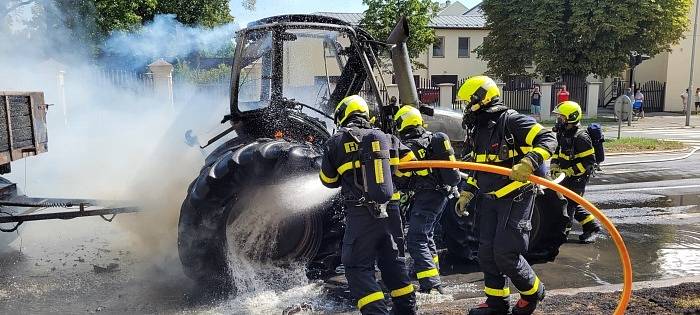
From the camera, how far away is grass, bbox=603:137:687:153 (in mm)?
15924

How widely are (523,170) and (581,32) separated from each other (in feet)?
87.2

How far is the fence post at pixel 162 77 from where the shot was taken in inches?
592

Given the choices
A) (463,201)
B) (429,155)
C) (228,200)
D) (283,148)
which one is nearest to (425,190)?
(429,155)

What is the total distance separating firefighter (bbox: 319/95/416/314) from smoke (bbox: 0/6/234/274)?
198 centimetres

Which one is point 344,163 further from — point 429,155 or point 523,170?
point 429,155

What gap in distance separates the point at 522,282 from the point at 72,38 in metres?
12.2

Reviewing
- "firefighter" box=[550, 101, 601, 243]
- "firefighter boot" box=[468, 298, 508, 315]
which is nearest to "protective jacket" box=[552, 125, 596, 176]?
"firefighter" box=[550, 101, 601, 243]

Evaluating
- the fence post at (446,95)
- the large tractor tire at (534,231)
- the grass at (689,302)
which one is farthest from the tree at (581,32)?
the grass at (689,302)

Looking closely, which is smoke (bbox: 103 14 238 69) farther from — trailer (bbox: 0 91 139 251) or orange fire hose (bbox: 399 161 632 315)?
orange fire hose (bbox: 399 161 632 315)

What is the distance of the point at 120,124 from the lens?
1065cm

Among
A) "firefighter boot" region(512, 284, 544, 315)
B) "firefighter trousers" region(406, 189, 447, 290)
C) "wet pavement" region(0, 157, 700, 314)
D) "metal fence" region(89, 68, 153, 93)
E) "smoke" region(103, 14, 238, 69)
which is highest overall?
"smoke" region(103, 14, 238, 69)

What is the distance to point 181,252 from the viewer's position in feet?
15.3

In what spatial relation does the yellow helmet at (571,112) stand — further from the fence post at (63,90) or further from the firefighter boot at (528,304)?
the fence post at (63,90)

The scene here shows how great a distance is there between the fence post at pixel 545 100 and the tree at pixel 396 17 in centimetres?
675
